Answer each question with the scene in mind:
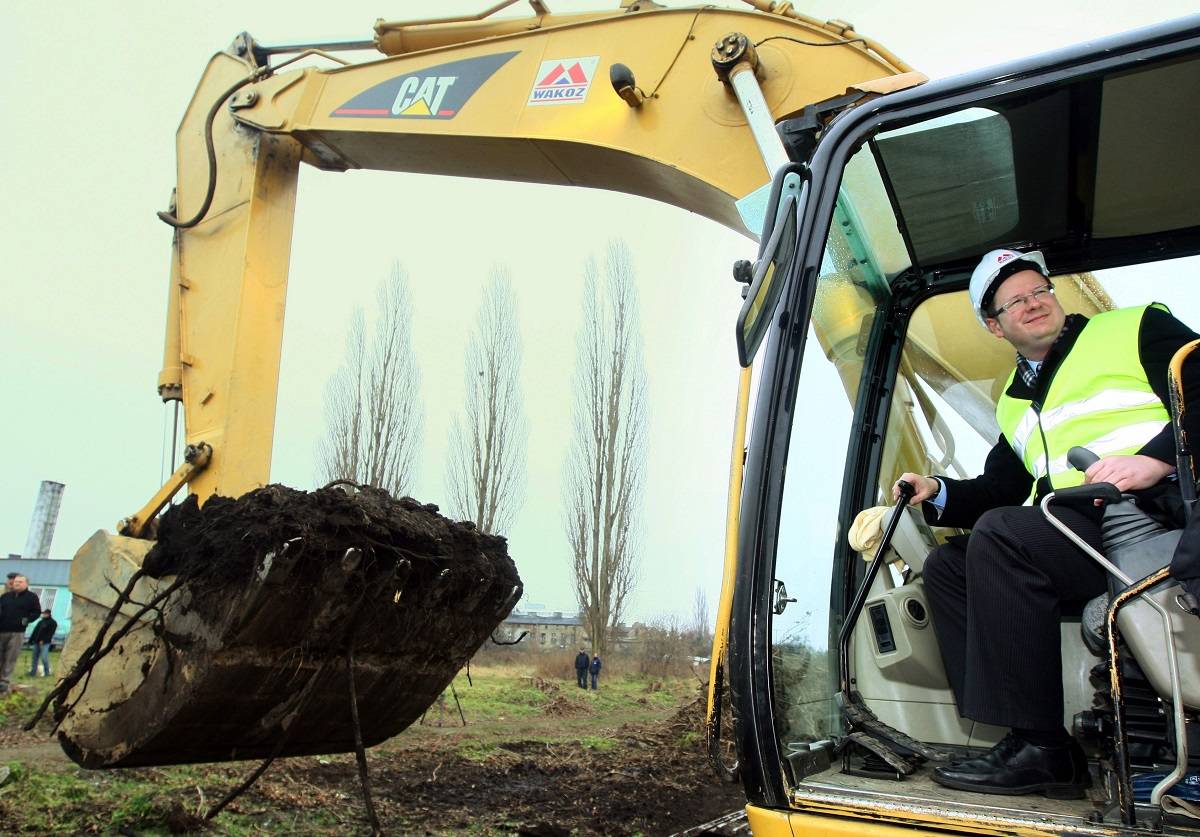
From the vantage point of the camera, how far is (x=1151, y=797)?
5.41ft

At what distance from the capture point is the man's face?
2.39 m

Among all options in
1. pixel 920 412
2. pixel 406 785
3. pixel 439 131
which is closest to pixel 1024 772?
pixel 920 412

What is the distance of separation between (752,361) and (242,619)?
2.08m

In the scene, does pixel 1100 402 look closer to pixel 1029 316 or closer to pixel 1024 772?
pixel 1029 316

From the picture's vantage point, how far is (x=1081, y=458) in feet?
6.50

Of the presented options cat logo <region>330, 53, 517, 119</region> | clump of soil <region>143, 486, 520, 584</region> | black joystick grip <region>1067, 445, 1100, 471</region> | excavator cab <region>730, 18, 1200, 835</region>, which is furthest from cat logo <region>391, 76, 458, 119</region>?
black joystick grip <region>1067, 445, 1100, 471</region>

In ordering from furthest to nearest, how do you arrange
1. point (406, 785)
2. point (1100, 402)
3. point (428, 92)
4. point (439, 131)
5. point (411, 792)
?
point (406, 785) < point (411, 792) < point (428, 92) < point (439, 131) < point (1100, 402)

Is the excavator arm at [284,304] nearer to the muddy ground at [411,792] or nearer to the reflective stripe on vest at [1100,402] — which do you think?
the reflective stripe on vest at [1100,402]

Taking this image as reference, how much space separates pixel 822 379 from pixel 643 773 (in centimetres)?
536

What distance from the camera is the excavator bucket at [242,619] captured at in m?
3.17

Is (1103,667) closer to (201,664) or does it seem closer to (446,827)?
Result: (201,664)

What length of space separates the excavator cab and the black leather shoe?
0.14 ft

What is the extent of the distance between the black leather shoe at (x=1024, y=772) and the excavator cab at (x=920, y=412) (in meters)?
0.04

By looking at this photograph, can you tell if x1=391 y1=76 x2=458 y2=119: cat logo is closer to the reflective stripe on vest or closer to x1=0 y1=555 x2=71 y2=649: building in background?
the reflective stripe on vest
